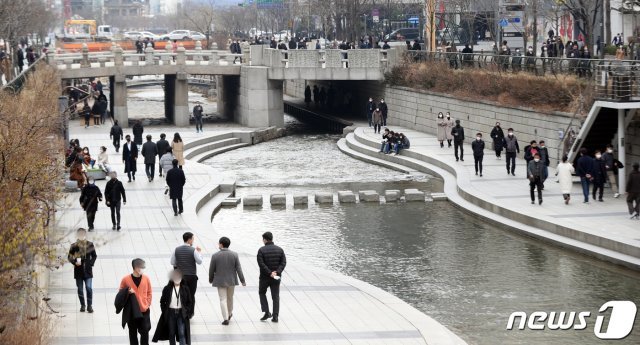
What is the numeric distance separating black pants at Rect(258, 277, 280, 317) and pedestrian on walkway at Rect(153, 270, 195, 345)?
2302mm

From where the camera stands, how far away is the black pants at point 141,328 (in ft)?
52.5

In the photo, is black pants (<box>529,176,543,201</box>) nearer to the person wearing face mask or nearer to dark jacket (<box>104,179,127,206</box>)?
the person wearing face mask

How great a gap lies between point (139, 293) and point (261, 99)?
136 feet

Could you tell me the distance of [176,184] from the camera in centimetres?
2811

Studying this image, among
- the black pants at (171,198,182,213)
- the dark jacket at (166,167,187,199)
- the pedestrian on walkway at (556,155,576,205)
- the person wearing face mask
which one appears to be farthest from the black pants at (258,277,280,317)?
the person wearing face mask

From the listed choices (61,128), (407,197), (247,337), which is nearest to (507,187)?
(407,197)

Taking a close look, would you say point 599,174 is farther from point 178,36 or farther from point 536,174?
point 178,36

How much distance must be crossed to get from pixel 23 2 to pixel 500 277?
4813cm

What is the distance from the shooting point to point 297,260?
24.1 m

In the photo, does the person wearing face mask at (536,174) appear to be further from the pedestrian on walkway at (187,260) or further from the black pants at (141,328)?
the black pants at (141,328)

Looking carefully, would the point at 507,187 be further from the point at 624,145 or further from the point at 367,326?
the point at 367,326

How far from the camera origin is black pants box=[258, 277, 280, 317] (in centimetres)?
1811

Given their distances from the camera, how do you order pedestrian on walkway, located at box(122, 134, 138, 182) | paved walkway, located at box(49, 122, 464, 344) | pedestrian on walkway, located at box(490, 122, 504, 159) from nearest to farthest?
paved walkway, located at box(49, 122, 464, 344) < pedestrian on walkway, located at box(122, 134, 138, 182) < pedestrian on walkway, located at box(490, 122, 504, 159)

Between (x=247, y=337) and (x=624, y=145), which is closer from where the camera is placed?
(x=247, y=337)
